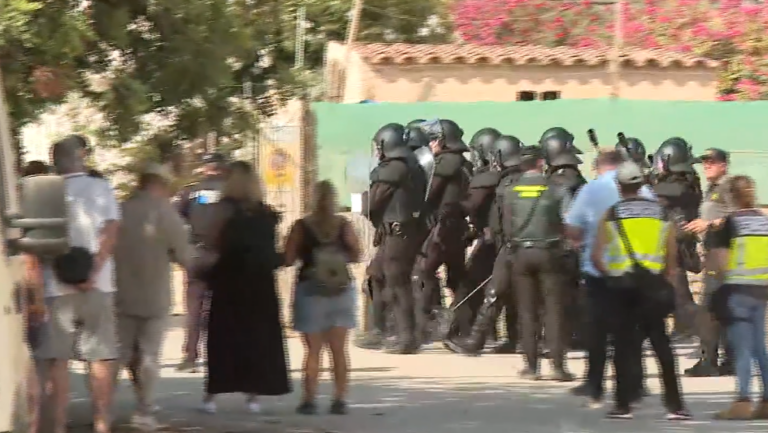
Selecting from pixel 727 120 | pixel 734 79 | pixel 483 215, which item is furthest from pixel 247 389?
pixel 734 79

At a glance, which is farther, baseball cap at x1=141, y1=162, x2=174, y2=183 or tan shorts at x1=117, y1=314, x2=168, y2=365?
baseball cap at x1=141, y1=162, x2=174, y2=183

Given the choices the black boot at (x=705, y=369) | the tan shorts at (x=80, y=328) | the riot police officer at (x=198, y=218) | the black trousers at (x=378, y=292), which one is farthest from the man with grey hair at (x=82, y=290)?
the black boot at (x=705, y=369)

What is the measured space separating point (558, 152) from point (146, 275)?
496 centimetres

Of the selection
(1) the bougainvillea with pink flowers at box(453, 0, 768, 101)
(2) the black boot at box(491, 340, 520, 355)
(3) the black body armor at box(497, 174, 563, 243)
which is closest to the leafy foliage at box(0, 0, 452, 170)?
(3) the black body armor at box(497, 174, 563, 243)

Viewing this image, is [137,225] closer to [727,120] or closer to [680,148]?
[680,148]

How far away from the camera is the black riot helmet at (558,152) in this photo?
37.6ft

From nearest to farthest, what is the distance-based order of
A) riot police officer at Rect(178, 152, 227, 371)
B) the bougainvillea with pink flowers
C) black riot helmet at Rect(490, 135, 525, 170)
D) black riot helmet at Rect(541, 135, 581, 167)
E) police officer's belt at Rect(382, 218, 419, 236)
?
riot police officer at Rect(178, 152, 227, 371) → black riot helmet at Rect(541, 135, 581, 167) → black riot helmet at Rect(490, 135, 525, 170) → police officer's belt at Rect(382, 218, 419, 236) → the bougainvillea with pink flowers

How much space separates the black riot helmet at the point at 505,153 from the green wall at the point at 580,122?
10.1 ft

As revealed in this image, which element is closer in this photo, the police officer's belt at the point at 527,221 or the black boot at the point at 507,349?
the police officer's belt at the point at 527,221

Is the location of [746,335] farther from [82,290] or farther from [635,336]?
[82,290]

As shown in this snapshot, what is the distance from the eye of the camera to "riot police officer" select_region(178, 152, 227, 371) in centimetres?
874

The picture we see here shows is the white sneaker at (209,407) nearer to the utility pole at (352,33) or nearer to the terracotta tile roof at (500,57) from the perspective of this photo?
the utility pole at (352,33)

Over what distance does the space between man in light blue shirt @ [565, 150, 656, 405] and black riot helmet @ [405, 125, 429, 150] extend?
2.96 metres

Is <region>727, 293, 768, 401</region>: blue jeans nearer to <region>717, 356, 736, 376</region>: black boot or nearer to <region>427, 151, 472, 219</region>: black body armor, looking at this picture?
<region>717, 356, 736, 376</region>: black boot
